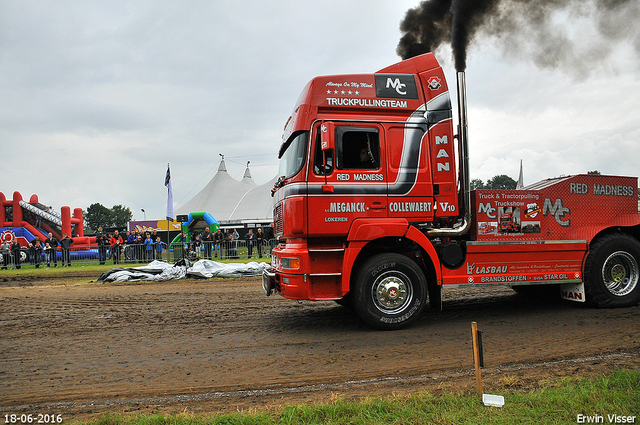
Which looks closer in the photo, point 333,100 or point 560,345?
point 560,345

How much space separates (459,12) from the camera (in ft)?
26.2

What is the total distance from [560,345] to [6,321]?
29.6 feet

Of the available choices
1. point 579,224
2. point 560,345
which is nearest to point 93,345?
point 560,345

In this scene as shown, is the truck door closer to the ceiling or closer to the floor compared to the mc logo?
closer to the floor

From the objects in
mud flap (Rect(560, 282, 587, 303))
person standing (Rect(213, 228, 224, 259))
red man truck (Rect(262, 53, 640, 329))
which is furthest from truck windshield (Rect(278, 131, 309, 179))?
person standing (Rect(213, 228, 224, 259))

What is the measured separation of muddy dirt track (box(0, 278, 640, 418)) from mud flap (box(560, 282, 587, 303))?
22 centimetres

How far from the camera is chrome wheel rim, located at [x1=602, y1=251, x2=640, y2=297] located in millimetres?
7223

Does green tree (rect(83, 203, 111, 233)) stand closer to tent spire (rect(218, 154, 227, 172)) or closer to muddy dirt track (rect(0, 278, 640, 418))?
tent spire (rect(218, 154, 227, 172))

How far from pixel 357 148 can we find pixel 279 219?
1.71 metres

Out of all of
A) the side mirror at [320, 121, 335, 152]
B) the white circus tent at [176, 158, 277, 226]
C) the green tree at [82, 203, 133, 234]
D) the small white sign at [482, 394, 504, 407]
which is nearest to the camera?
the small white sign at [482, 394, 504, 407]

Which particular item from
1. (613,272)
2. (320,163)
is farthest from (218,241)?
(613,272)

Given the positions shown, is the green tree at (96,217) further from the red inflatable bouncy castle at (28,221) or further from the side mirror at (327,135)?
the side mirror at (327,135)

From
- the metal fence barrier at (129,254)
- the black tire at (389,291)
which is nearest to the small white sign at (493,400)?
the black tire at (389,291)

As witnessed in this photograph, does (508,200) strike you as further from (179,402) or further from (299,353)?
(179,402)
